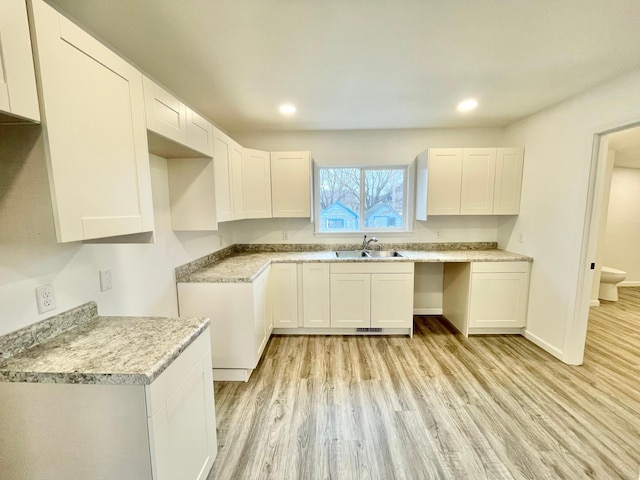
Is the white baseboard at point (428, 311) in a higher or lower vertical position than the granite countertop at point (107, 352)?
lower

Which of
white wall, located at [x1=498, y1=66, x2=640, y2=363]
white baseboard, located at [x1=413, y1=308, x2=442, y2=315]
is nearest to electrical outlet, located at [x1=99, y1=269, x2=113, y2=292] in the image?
white baseboard, located at [x1=413, y1=308, x2=442, y2=315]

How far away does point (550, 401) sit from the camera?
191 centimetres

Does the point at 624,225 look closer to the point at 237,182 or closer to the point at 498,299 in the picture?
the point at 498,299

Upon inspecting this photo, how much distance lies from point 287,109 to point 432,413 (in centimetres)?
287

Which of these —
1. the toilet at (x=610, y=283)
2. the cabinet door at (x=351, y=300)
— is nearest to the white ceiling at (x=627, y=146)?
the toilet at (x=610, y=283)

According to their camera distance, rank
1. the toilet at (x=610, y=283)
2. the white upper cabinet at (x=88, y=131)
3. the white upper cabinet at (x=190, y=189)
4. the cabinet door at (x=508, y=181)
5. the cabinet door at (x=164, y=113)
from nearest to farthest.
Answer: the white upper cabinet at (x=88, y=131)
the cabinet door at (x=164, y=113)
the white upper cabinet at (x=190, y=189)
the cabinet door at (x=508, y=181)
the toilet at (x=610, y=283)

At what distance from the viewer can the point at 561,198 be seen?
244cm

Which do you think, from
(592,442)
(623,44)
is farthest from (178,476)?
(623,44)

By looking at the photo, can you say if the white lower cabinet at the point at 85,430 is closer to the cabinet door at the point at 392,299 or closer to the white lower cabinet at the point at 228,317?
the white lower cabinet at the point at 228,317

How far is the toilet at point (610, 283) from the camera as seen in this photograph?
12.5ft

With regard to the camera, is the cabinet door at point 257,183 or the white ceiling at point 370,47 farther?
the cabinet door at point 257,183

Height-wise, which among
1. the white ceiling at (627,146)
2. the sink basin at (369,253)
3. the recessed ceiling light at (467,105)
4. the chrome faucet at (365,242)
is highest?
the recessed ceiling light at (467,105)

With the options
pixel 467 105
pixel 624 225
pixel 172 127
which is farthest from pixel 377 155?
pixel 624 225

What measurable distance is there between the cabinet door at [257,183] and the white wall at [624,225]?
18.6 feet
